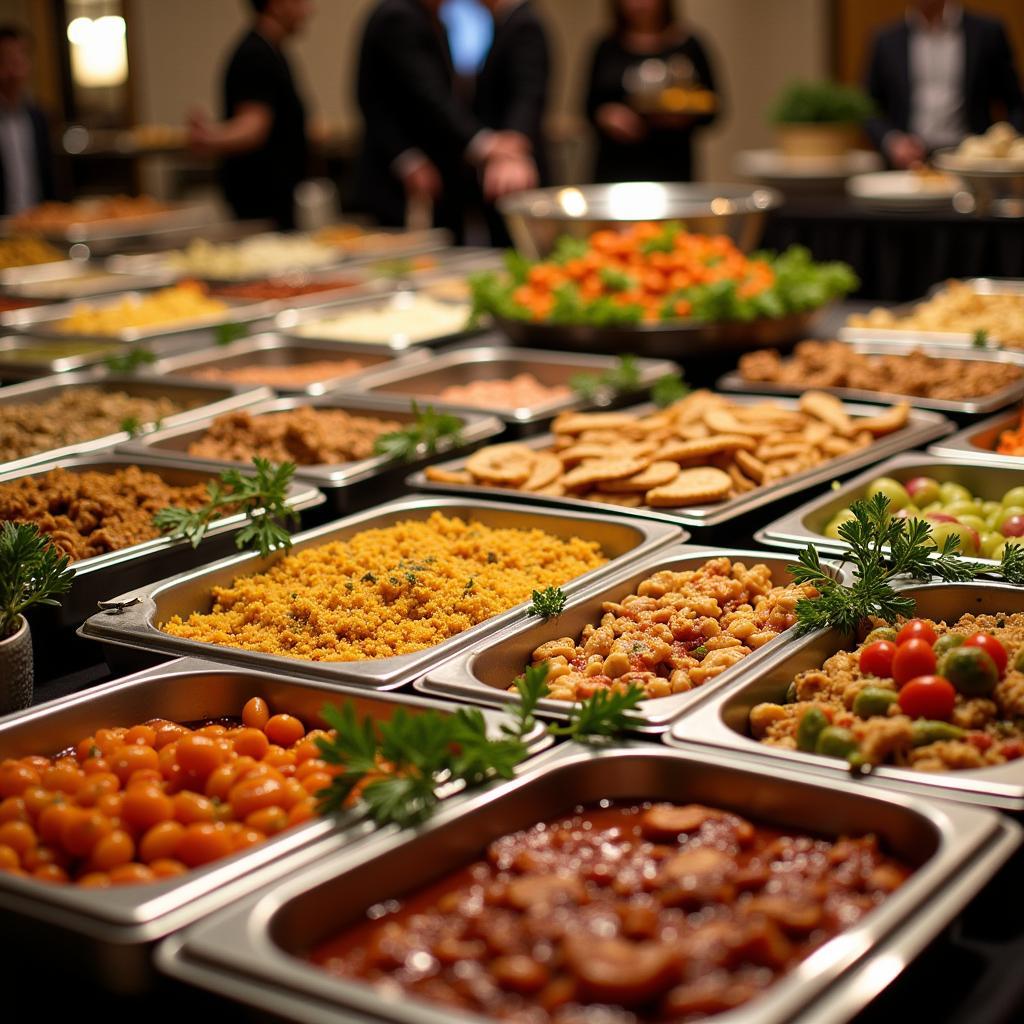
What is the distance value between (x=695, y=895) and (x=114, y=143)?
10722 millimetres

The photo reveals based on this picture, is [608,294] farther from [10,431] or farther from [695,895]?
[695,895]

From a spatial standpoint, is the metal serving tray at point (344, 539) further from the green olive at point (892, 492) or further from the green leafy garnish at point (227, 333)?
the green leafy garnish at point (227, 333)

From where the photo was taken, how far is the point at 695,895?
1.31 meters

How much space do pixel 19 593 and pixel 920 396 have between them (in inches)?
85.3

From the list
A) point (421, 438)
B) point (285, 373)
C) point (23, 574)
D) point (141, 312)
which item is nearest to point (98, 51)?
point (141, 312)

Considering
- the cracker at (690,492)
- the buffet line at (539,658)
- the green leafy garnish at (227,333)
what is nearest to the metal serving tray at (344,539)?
the buffet line at (539,658)

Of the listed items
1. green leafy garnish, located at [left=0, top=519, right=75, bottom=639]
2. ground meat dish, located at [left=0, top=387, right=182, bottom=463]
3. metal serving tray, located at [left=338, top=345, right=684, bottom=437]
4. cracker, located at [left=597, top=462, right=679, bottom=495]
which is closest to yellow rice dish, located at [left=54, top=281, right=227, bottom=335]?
ground meat dish, located at [left=0, top=387, right=182, bottom=463]

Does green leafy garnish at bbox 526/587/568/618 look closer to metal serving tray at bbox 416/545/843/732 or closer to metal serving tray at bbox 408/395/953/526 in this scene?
metal serving tray at bbox 416/545/843/732

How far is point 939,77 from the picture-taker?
6875 millimetres

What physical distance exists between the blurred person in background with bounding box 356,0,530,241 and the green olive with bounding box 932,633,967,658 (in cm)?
416

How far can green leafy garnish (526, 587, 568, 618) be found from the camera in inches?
79.0

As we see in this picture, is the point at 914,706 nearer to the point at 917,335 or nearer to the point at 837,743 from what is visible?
the point at 837,743

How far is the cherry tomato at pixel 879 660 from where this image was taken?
1.76 m

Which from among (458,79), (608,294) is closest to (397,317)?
(608,294)
